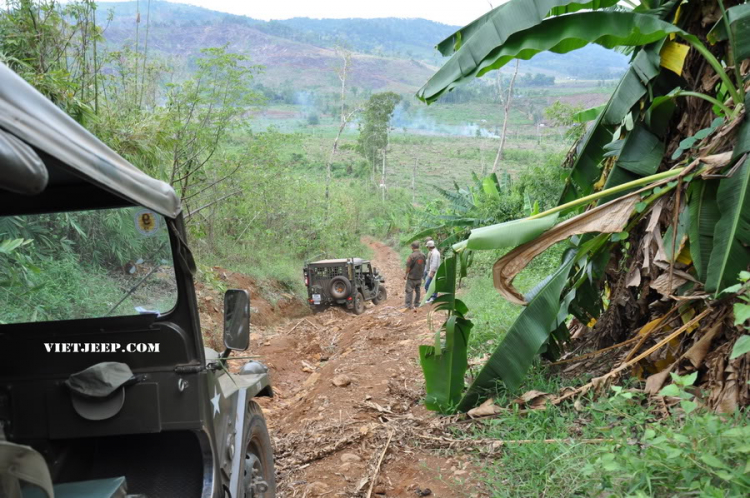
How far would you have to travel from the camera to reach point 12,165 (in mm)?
1541

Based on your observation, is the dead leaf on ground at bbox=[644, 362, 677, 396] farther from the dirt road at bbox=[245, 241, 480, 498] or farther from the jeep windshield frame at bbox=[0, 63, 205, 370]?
the jeep windshield frame at bbox=[0, 63, 205, 370]

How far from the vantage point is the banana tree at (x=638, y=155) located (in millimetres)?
4344

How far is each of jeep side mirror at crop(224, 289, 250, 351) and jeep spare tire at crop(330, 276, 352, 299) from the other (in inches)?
491

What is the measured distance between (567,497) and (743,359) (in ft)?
4.83

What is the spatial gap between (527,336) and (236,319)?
9.34 feet

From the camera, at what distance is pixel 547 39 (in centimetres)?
487

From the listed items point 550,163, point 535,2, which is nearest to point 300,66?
point 550,163

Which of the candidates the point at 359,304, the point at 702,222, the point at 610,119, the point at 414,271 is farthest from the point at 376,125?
the point at 702,222

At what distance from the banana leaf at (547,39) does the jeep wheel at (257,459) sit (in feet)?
9.64

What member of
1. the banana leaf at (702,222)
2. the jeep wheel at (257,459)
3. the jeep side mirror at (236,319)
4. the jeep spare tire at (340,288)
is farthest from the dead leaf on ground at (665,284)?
the jeep spare tire at (340,288)

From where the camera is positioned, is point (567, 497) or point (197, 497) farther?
point (567, 497)

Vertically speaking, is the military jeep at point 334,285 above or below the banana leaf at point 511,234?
below

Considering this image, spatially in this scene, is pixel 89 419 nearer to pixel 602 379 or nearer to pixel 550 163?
pixel 602 379

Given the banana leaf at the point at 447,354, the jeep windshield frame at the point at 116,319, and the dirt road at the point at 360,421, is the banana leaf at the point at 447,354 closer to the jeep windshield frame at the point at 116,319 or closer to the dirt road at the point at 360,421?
the dirt road at the point at 360,421
